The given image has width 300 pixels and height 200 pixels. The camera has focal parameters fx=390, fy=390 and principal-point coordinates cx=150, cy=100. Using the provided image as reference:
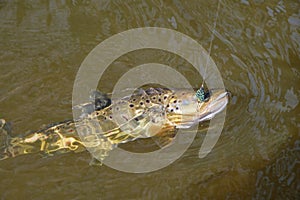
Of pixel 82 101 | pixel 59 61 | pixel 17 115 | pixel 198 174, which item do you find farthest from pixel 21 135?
pixel 198 174

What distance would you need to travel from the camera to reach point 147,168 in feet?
13.2

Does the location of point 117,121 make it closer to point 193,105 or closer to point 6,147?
point 193,105

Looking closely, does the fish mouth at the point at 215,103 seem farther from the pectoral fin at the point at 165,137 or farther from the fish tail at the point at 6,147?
the fish tail at the point at 6,147

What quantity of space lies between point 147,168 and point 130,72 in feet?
4.50

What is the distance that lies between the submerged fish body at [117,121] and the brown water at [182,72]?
0.52 ft

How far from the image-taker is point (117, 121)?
4.06 meters

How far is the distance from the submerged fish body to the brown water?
6.2 inches

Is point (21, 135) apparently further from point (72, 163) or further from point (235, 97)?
point (235, 97)

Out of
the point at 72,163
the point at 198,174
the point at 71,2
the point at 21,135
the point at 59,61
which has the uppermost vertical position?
the point at 71,2

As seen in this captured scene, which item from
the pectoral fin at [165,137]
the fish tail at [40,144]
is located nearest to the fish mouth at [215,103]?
the pectoral fin at [165,137]

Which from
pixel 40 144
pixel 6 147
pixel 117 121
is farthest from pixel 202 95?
pixel 6 147

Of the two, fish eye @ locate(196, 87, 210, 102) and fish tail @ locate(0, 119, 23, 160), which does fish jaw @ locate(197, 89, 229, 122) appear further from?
fish tail @ locate(0, 119, 23, 160)

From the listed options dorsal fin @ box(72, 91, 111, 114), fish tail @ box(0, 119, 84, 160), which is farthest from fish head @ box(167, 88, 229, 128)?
fish tail @ box(0, 119, 84, 160)

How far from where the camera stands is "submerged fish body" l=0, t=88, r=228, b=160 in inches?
158
